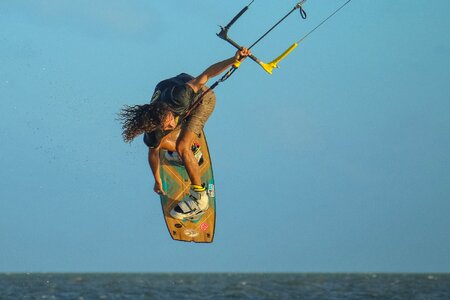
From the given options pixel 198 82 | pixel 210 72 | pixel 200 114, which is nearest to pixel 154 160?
pixel 200 114

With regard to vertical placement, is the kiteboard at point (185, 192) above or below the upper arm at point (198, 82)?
below

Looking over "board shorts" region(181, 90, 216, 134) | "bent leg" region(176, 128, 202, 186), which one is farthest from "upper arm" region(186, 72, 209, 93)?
"bent leg" region(176, 128, 202, 186)

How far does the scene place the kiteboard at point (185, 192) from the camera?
16547 mm

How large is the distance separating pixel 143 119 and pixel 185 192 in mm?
3386

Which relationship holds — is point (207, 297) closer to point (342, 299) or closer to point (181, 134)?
point (342, 299)

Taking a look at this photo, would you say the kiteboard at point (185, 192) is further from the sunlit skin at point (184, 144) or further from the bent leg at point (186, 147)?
the bent leg at point (186, 147)

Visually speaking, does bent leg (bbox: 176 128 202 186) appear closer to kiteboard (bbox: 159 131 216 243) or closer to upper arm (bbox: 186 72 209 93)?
upper arm (bbox: 186 72 209 93)

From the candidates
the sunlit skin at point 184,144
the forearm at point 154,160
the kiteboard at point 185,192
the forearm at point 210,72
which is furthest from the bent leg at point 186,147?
the kiteboard at point 185,192

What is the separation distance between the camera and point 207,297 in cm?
5438

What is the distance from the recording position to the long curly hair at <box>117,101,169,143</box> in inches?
532

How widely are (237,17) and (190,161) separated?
2.76 metres

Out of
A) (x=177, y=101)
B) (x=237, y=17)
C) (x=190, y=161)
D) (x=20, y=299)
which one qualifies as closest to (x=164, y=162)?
(x=190, y=161)

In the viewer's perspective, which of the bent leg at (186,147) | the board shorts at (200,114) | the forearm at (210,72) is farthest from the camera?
the bent leg at (186,147)

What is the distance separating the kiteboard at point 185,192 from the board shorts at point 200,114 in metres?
1.66
